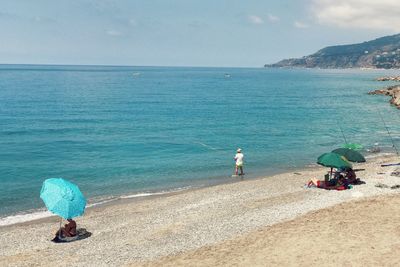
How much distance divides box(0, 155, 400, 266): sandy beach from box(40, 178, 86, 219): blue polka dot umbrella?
66.7 inches

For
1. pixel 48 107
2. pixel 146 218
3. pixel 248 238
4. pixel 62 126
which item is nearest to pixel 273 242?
pixel 248 238

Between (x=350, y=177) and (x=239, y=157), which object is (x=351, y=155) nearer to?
(x=350, y=177)

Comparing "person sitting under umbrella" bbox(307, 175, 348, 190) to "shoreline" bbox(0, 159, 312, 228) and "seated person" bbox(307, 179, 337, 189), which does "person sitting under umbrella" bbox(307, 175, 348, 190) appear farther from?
"shoreline" bbox(0, 159, 312, 228)

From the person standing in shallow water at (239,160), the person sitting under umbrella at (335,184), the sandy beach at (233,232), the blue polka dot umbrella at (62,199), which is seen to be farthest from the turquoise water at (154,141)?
the blue polka dot umbrella at (62,199)

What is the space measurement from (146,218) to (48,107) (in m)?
68.3

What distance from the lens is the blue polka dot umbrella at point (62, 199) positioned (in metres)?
19.4

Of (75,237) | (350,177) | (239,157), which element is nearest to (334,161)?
(350,177)

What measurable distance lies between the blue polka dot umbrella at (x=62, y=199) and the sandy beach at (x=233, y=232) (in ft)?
5.56

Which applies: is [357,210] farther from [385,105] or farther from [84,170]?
[385,105]

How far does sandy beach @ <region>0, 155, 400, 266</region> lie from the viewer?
1734cm

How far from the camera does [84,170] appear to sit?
3884 cm

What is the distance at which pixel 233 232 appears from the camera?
2066 cm

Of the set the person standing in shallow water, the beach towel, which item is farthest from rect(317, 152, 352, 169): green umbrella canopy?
the beach towel

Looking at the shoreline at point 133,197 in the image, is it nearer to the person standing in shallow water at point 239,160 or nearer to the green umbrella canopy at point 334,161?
the person standing in shallow water at point 239,160
